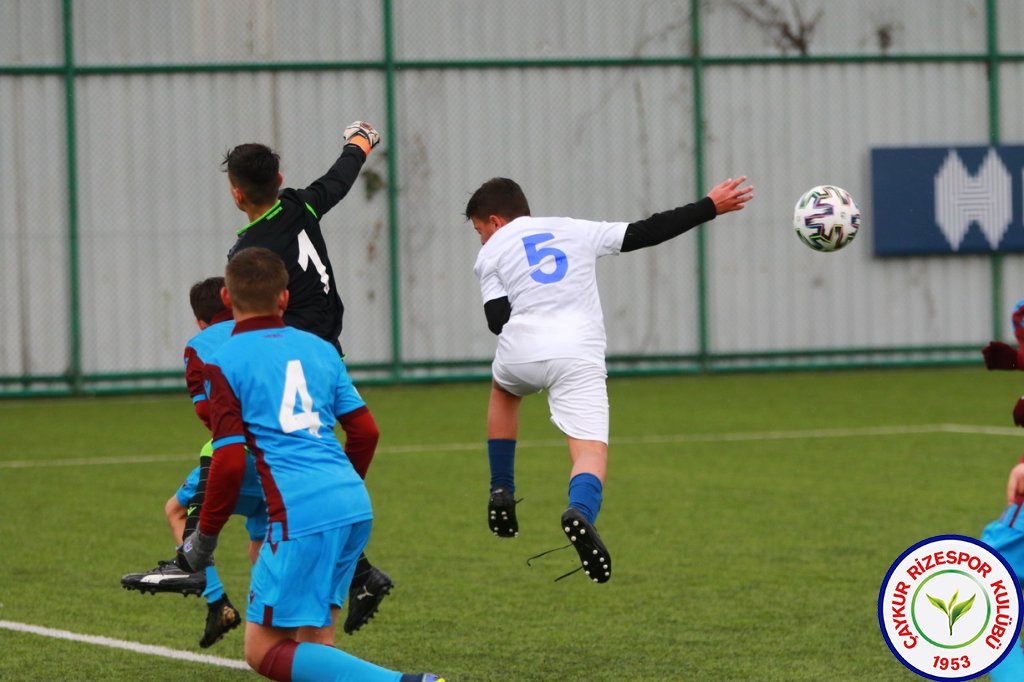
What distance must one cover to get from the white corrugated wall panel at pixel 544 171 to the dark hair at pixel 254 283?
528 inches

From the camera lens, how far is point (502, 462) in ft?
23.7

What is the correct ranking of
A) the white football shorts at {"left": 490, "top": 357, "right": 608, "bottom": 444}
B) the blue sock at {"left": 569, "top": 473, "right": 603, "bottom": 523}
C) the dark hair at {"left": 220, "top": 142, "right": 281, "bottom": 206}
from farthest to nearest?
the white football shorts at {"left": 490, "top": 357, "right": 608, "bottom": 444}
the blue sock at {"left": 569, "top": 473, "right": 603, "bottom": 523}
the dark hair at {"left": 220, "top": 142, "right": 281, "bottom": 206}

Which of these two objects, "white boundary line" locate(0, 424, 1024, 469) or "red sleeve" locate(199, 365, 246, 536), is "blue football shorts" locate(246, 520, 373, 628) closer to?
"red sleeve" locate(199, 365, 246, 536)

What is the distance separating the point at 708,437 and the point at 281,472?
9.42m

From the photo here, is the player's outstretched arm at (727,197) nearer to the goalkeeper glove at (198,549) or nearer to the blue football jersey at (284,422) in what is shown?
the blue football jersey at (284,422)

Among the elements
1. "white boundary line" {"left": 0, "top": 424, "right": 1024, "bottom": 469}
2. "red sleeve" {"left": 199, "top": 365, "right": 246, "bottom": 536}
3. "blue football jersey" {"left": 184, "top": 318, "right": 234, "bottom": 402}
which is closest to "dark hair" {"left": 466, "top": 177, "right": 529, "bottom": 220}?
"blue football jersey" {"left": 184, "top": 318, "right": 234, "bottom": 402}

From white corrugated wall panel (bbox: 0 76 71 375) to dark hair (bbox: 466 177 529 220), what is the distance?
39.4 feet

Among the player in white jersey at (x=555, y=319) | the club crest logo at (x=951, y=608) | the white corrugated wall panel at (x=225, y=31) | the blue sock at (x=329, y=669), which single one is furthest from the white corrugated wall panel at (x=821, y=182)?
the blue sock at (x=329, y=669)

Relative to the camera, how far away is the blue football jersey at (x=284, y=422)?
16.7 ft

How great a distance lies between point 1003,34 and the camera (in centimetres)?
1981

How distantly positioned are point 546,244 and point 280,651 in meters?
2.36

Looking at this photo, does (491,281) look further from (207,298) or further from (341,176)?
(207,298)

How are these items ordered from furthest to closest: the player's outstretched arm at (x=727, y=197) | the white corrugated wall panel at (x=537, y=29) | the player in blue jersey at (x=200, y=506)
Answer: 1. the white corrugated wall panel at (x=537, y=29)
2. the player's outstretched arm at (x=727, y=197)
3. the player in blue jersey at (x=200, y=506)

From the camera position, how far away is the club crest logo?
5160 millimetres
